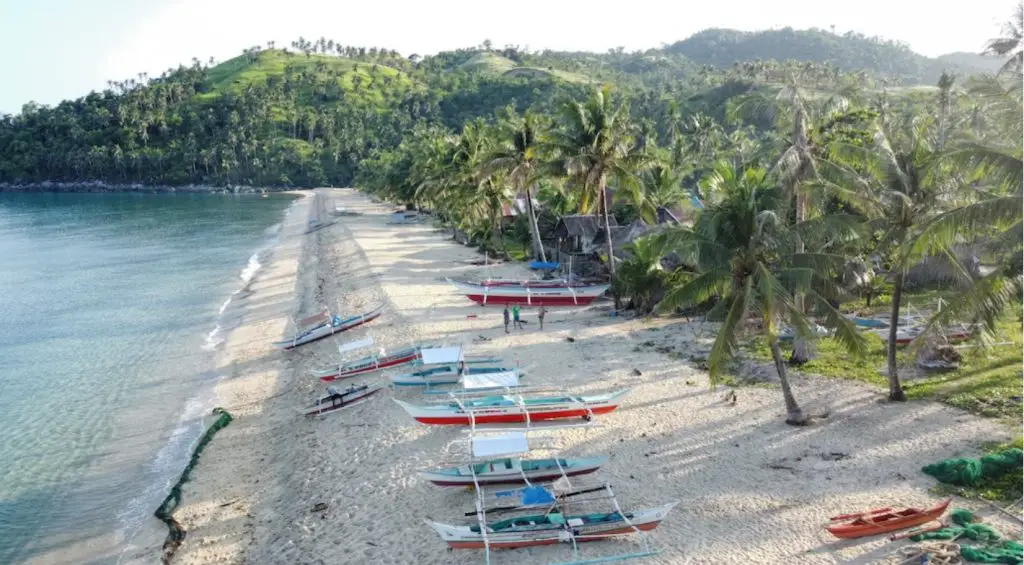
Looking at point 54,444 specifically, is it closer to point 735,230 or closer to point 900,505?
point 735,230

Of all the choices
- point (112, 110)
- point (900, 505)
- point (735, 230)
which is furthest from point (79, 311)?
point (112, 110)

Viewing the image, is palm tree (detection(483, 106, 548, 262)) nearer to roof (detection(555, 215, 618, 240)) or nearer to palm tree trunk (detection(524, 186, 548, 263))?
palm tree trunk (detection(524, 186, 548, 263))

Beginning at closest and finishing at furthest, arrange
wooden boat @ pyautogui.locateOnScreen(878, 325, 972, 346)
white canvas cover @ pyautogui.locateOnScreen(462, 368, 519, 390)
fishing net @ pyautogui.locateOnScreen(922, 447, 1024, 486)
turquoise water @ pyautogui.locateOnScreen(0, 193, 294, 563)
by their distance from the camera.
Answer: fishing net @ pyautogui.locateOnScreen(922, 447, 1024, 486) < turquoise water @ pyautogui.locateOnScreen(0, 193, 294, 563) < white canvas cover @ pyautogui.locateOnScreen(462, 368, 519, 390) < wooden boat @ pyautogui.locateOnScreen(878, 325, 972, 346)

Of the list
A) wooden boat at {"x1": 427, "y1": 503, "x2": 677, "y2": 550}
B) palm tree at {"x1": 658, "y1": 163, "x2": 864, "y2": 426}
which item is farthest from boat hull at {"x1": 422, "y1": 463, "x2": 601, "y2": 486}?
palm tree at {"x1": 658, "y1": 163, "x2": 864, "y2": 426}

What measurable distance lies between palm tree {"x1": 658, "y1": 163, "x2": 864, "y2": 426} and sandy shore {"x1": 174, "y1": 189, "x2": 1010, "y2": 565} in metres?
2.26

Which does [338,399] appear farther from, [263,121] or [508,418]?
[263,121]

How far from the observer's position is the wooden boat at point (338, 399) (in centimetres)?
2112

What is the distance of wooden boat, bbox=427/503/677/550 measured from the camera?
12766mm

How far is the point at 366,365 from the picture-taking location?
23.9 meters

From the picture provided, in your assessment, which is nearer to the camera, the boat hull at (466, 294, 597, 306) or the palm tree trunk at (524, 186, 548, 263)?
the boat hull at (466, 294, 597, 306)

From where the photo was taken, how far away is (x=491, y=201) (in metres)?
44.8

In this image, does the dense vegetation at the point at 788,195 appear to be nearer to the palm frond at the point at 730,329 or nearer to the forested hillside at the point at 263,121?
the palm frond at the point at 730,329

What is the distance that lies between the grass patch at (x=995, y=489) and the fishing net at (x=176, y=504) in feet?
51.2

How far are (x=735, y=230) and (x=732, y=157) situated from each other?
49966 millimetres
